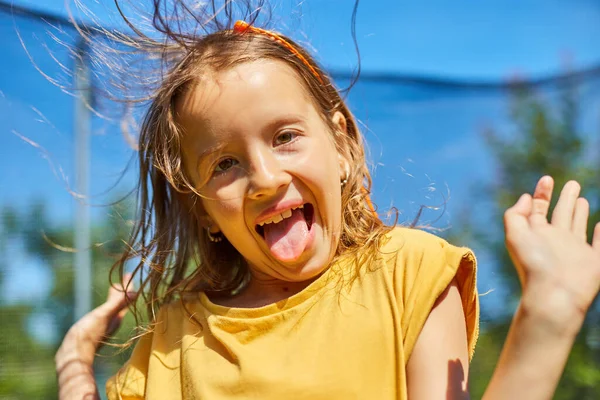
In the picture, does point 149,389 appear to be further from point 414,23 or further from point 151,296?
point 414,23

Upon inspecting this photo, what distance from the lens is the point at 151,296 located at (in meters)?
1.25

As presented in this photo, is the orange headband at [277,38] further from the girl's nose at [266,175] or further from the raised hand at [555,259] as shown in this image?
the raised hand at [555,259]

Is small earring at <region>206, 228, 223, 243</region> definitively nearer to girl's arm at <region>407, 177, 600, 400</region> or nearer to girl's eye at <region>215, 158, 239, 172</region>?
girl's eye at <region>215, 158, 239, 172</region>

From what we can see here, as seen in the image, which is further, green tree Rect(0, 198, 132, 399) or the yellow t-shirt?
green tree Rect(0, 198, 132, 399)

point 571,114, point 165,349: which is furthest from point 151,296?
point 571,114

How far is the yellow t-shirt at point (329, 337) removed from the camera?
0.95m

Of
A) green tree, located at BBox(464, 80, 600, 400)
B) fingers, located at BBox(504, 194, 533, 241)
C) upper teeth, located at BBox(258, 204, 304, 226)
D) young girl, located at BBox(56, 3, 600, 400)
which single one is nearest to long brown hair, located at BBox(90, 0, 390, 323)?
young girl, located at BBox(56, 3, 600, 400)

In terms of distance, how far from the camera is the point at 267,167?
1.00 meters

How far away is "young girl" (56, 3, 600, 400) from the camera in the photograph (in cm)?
80

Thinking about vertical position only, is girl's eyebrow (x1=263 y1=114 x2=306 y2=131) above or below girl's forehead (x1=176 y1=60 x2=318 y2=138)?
below

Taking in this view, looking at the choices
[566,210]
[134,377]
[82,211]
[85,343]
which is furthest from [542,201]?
[82,211]

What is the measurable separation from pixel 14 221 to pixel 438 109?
1.17 m

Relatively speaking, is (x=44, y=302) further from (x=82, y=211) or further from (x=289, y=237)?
(x=289, y=237)

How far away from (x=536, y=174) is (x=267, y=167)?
4.17 ft
